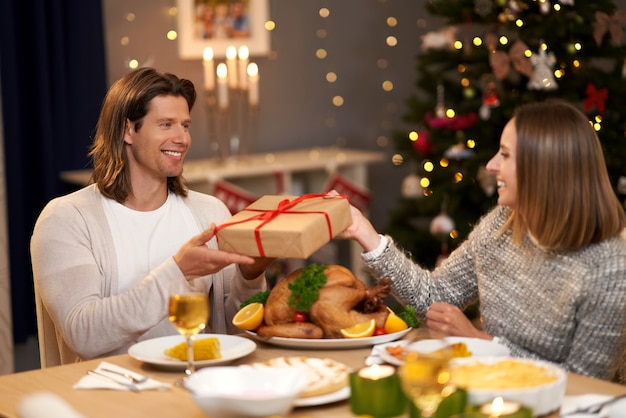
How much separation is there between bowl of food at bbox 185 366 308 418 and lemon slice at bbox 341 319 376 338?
399mm

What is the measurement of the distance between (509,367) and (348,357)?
0.40 metres

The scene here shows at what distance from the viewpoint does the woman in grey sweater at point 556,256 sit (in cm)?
189

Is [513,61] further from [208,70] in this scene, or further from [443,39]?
[208,70]

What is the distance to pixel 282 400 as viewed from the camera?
1.39 meters

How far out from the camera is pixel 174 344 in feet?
6.27

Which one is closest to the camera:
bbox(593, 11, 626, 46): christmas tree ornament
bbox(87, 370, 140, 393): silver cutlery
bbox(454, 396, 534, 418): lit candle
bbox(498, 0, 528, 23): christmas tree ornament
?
bbox(454, 396, 534, 418): lit candle

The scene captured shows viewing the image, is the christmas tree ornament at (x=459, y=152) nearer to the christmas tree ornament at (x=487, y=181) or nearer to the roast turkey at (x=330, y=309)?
the christmas tree ornament at (x=487, y=181)

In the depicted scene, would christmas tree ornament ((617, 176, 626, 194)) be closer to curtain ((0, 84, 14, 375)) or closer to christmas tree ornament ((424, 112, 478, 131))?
christmas tree ornament ((424, 112, 478, 131))

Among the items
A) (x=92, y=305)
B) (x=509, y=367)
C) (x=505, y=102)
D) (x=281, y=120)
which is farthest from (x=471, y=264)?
(x=281, y=120)

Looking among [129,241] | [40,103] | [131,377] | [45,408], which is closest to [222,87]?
[40,103]

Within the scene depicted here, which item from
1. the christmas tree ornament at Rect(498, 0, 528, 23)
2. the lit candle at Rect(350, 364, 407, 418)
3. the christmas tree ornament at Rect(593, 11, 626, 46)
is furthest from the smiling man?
the christmas tree ornament at Rect(593, 11, 626, 46)

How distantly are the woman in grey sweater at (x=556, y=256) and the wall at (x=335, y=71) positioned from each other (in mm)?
2787

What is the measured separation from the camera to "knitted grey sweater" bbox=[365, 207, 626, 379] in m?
1.88

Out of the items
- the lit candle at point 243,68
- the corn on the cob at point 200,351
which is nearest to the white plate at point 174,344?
the corn on the cob at point 200,351
